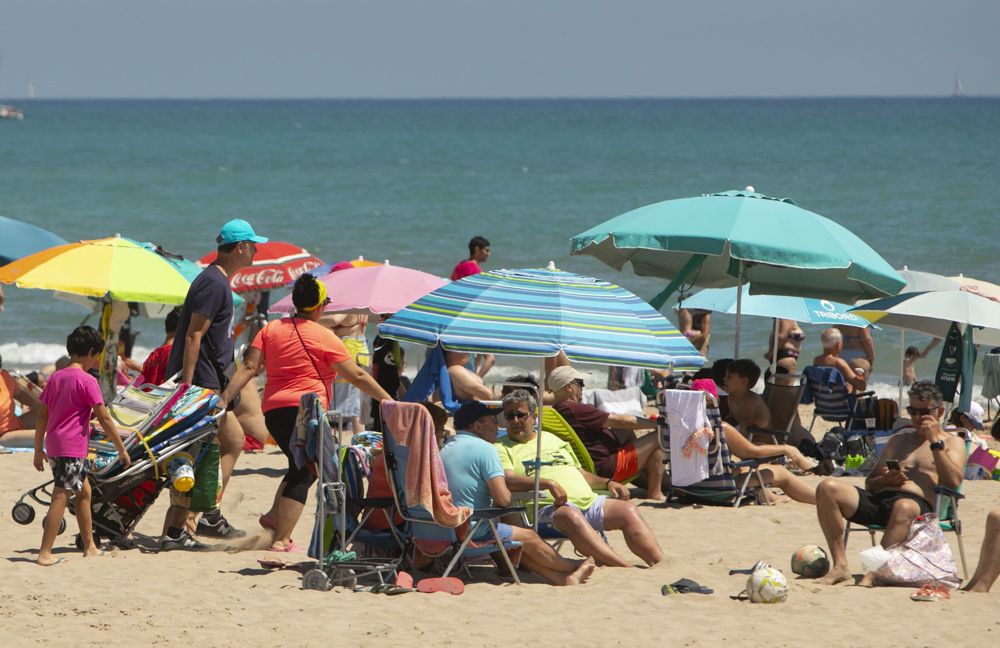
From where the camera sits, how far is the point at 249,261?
21.7 feet

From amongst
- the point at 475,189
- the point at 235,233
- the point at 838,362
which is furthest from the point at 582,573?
the point at 475,189

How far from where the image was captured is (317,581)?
5.81 meters

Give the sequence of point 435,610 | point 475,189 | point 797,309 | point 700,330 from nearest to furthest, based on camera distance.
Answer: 1. point 435,610
2. point 797,309
3. point 700,330
4. point 475,189

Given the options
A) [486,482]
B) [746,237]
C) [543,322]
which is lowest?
[486,482]

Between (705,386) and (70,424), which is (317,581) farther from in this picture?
(705,386)

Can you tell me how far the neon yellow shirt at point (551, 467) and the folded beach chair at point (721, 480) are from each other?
1.27 metres

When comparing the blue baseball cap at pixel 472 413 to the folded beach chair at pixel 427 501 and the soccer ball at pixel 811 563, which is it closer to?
the folded beach chair at pixel 427 501

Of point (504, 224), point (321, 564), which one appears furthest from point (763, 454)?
point (504, 224)

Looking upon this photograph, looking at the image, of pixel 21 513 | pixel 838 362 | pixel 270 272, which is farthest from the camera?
pixel 270 272

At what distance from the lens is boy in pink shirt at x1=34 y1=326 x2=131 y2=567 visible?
19.8ft

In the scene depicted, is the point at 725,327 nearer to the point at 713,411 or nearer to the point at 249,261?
the point at 713,411

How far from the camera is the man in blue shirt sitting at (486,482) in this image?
5.90 meters

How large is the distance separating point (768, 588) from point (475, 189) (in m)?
37.6

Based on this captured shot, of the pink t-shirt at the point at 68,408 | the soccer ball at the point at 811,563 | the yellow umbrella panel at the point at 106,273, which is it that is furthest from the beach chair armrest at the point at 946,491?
the yellow umbrella panel at the point at 106,273
